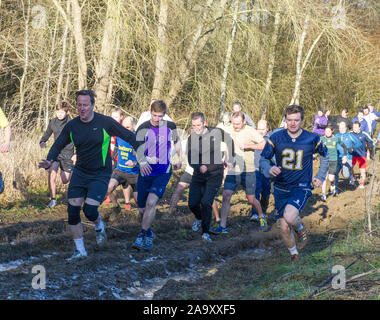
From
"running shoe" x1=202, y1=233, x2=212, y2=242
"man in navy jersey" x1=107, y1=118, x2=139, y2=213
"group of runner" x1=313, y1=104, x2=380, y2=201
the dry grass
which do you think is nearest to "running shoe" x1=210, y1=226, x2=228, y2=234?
"running shoe" x1=202, y1=233, x2=212, y2=242

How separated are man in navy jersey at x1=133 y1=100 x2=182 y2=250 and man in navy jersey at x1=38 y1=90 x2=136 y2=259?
0.64 m

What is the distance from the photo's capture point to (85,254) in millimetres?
6867

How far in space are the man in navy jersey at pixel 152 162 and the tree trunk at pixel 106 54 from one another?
725 centimetres

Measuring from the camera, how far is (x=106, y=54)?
15.3 metres

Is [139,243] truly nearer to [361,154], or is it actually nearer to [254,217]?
[254,217]

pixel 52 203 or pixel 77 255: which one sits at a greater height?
pixel 52 203

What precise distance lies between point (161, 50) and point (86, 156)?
29.9 ft

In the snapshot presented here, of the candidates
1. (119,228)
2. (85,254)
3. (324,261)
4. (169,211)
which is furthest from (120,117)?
(324,261)

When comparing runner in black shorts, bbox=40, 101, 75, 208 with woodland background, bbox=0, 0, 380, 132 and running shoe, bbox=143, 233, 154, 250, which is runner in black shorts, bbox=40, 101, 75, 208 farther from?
running shoe, bbox=143, 233, 154, 250

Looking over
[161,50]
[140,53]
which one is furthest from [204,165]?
[140,53]

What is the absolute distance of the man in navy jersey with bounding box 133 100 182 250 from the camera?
761cm

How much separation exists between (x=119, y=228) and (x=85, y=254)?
1970 mm

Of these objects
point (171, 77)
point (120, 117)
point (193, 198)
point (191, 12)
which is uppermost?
point (191, 12)
